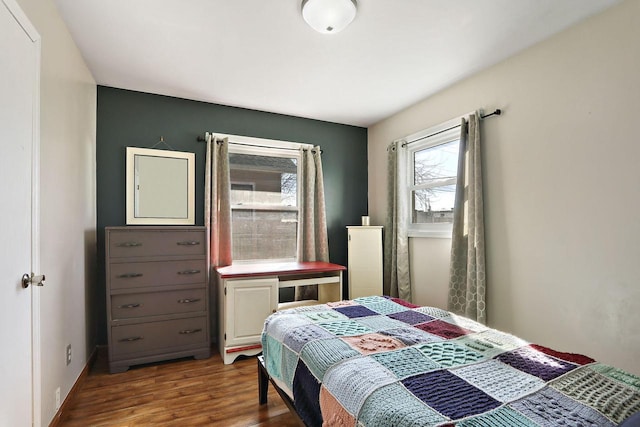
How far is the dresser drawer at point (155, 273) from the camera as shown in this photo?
2.61 metres

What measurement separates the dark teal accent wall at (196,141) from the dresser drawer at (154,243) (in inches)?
20.8

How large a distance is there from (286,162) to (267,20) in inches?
75.4

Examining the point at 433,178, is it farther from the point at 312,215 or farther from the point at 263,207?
the point at 263,207

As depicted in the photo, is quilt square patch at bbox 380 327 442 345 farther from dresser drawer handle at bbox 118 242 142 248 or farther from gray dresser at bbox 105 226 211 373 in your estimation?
dresser drawer handle at bbox 118 242 142 248

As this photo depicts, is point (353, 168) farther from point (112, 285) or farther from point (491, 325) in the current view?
point (112, 285)

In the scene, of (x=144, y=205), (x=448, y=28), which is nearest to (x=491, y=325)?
(x=448, y=28)

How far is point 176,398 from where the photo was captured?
7.26 ft

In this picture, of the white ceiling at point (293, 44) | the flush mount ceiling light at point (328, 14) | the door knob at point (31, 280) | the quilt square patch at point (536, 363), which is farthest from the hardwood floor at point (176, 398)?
the white ceiling at point (293, 44)

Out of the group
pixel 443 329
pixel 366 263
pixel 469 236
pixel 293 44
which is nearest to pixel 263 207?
pixel 366 263

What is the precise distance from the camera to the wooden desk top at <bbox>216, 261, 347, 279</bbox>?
2.94 m

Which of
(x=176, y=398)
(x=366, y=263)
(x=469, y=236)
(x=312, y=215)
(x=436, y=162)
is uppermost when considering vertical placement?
(x=436, y=162)

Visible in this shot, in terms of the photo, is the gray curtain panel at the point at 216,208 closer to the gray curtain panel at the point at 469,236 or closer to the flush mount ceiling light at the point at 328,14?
the flush mount ceiling light at the point at 328,14

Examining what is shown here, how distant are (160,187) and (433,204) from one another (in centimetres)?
281

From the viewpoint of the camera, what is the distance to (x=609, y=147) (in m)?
1.95
